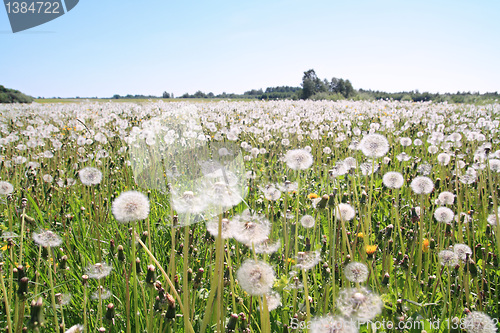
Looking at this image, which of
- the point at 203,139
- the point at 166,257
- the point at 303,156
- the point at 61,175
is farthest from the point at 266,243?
the point at 203,139

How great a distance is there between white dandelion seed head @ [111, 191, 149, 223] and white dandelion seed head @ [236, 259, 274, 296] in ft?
1.31

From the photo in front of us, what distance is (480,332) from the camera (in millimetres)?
1122

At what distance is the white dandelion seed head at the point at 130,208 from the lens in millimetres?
1174

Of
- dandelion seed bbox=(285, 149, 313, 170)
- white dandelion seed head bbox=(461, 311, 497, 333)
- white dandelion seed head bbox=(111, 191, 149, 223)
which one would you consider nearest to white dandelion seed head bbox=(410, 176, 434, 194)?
dandelion seed bbox=(285, 149, 313, 170)

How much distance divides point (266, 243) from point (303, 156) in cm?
67

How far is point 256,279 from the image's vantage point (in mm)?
994

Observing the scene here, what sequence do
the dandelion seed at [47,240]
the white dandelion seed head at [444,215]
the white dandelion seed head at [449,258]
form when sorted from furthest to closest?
the white dandelion seed head at [444,215] < the white dandelion seed head at [449,258] < the dandelion seed at [47,240]

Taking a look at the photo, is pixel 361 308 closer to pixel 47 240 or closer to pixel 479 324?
pixel 479 324

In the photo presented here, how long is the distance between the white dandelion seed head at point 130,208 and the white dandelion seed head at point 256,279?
399 millimetres

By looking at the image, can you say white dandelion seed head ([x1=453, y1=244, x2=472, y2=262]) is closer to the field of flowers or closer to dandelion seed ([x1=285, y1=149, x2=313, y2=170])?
the field of flowers

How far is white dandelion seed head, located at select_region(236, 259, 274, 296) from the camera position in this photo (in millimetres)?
983

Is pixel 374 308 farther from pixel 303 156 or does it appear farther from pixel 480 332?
pixel 303 156

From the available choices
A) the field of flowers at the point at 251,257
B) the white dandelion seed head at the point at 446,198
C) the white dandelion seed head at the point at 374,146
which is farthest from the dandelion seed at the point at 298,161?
the white dandelion seed head at the point at 446,198

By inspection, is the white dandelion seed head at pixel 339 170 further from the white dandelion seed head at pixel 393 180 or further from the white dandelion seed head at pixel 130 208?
the white dandelion seed head at pixel 130 208
